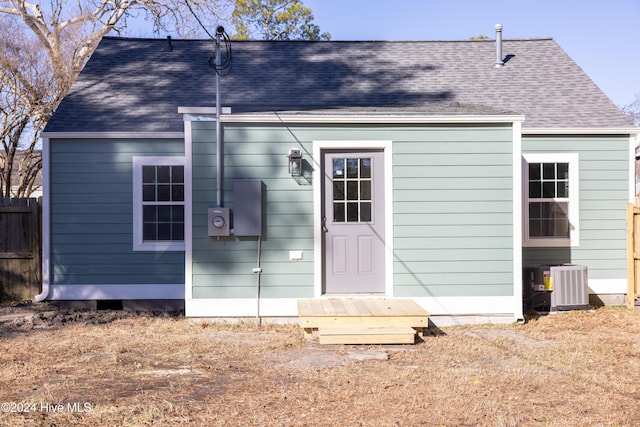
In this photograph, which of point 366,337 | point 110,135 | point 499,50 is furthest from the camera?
point 499,50

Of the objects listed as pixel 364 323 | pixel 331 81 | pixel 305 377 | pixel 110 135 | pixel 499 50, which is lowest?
pixel 305 377

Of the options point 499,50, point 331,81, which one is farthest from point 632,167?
point 331,81

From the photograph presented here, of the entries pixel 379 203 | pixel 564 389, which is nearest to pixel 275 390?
pixel 564 389

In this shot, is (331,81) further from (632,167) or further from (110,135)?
(632,167)

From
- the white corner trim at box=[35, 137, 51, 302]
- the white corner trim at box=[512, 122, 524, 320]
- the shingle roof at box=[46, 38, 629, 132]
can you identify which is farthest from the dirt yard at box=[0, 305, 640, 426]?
the shingle roof at box=[46, 38, 629, 132]

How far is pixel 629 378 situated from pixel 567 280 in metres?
3.89

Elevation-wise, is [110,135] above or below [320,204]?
above

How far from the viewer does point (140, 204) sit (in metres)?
10.0

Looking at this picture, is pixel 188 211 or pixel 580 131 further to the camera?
pixel 580 131

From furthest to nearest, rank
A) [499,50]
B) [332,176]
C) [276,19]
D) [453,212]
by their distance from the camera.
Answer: [276,19] → [499,50] → [332,176] → [453,212]

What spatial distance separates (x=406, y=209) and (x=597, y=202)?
12.9 ft

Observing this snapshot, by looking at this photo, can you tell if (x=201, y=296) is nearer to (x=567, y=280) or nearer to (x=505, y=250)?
(x=505, y=250)

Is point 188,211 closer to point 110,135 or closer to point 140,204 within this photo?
point 140,204

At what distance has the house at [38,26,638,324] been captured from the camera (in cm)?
853
